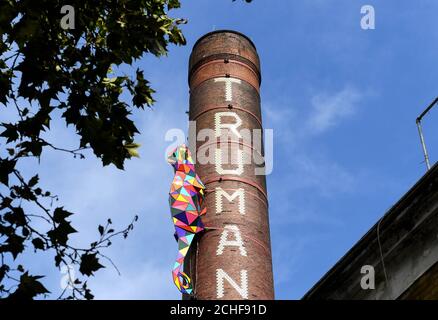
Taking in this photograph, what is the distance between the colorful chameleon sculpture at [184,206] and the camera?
13.2 meters

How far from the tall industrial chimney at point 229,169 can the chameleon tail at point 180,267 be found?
0.66 ft

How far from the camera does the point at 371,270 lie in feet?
23.8

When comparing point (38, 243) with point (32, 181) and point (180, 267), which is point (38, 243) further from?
point (180, 267)

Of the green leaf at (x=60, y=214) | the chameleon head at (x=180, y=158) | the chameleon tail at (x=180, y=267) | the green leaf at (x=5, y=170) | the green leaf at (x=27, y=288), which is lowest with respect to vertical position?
the green leaf at (x=27, y=288)

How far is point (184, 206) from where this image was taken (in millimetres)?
13930

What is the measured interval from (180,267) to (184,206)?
4.35ft

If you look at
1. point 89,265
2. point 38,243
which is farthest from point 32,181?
point 89,265

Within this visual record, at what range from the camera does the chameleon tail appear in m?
13.0

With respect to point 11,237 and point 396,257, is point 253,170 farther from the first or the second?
point 11,237

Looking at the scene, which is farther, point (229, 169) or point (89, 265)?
point (229, 169)

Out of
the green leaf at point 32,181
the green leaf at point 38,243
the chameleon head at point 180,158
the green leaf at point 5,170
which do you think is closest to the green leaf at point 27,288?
the green leaf at point 38,243

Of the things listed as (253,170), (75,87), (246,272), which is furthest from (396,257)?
(253,170)

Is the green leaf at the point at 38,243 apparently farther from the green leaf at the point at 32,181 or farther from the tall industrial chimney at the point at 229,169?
the tall industrial chimney at the point at 229,169

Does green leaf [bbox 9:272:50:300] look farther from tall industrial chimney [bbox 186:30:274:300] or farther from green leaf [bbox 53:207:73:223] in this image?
tall industrial chimney [bbox 186:30:274:300]
